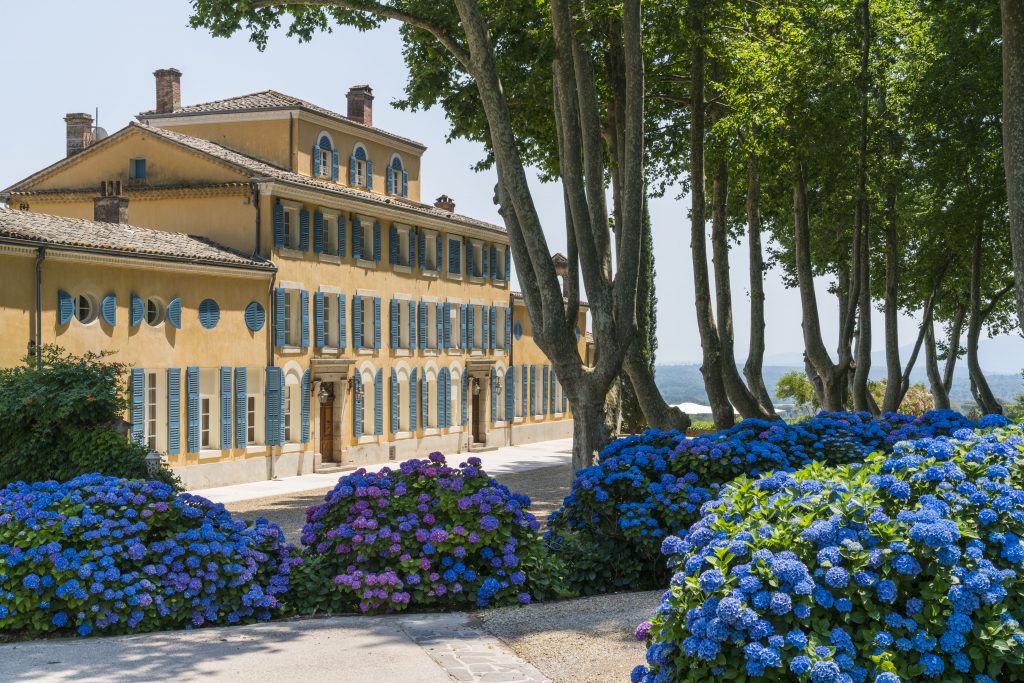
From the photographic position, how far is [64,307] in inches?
971

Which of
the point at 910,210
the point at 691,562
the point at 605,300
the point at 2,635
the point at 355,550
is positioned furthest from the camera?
the point at 910,210

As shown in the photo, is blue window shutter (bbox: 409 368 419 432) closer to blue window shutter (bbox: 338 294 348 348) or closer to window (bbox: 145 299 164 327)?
blue window shutter (bbox: 338 294 348 348)

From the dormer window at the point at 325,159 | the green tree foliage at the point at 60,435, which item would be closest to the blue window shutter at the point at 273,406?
the dormer window at the point at 325,159

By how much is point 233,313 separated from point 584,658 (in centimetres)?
2279

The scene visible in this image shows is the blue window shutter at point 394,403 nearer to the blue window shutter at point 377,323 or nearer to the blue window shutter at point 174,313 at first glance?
the blue window shutter at point 377,323

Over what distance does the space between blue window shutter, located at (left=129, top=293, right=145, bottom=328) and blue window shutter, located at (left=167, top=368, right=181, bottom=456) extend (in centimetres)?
134

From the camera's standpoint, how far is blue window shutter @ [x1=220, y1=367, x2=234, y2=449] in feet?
95.3

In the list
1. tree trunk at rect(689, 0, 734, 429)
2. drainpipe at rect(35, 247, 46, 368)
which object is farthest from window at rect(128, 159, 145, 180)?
tree trunk at rect(689, 0, 734, 429)

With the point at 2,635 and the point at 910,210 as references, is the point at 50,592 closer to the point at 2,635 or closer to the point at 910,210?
the point at 2,635

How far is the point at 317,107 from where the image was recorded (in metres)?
37.5

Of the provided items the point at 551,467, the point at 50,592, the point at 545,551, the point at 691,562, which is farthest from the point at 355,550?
the point at 551,467

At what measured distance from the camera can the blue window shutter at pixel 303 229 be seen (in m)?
32.5

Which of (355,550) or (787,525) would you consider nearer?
(787,525)

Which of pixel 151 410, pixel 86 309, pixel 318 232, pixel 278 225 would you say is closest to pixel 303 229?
pixel 318 232
